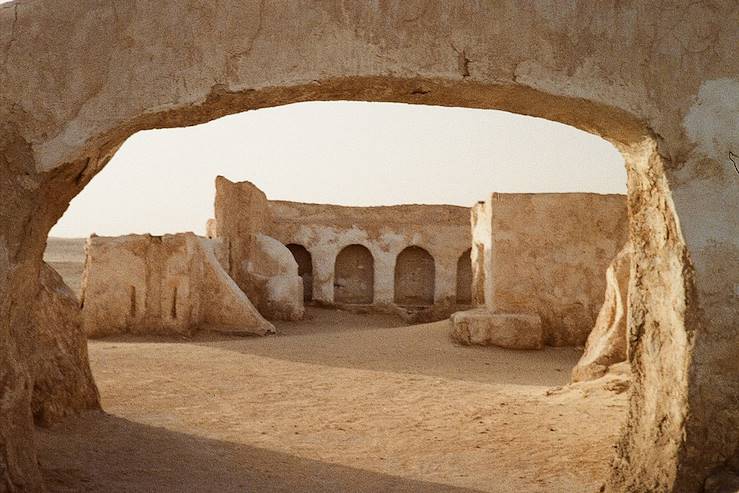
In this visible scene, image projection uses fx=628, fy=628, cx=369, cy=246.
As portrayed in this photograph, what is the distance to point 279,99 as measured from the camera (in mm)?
2893

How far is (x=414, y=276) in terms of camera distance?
715 inches

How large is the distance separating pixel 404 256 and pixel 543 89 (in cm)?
1542

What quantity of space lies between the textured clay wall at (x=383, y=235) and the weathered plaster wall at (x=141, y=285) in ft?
23.7

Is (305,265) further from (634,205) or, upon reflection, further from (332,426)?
(634,205)

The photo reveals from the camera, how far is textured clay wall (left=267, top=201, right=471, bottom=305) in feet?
55.9

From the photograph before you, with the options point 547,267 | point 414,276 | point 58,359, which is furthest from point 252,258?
Result: point 58,359

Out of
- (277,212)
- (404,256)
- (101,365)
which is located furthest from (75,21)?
(404,256)

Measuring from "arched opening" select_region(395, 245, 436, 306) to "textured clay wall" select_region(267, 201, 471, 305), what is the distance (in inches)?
29.3

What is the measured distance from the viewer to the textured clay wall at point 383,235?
17.0 m

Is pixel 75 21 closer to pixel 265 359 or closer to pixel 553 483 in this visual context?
pixel 553 483

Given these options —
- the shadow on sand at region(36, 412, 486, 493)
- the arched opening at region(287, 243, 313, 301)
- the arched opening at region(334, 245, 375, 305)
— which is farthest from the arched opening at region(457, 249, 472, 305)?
the shadow on sand at region(36, 412, 486, 493)

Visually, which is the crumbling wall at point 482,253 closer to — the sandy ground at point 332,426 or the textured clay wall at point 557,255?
the textured clay wall at point 557,255

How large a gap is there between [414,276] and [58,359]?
46.9 feet

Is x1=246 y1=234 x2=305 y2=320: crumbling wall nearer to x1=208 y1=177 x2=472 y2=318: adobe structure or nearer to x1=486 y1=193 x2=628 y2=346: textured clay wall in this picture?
x1=208 y1=177 x2=472 y2=318: adobe structure
